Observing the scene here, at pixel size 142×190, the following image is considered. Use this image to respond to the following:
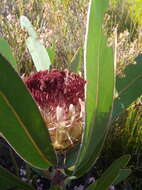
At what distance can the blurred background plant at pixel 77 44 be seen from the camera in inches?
72.4

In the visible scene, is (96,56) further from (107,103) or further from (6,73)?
(6,73)

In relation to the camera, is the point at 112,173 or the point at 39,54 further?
the point at 39,54

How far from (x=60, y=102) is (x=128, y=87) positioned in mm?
265

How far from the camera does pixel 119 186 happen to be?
1794mm

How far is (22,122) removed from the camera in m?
0.91

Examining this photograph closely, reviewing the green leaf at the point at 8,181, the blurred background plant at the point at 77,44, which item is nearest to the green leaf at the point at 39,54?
the blurred background plant at the point at 77,44

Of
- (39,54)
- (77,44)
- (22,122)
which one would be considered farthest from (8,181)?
(77,44)

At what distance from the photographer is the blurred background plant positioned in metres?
1.84

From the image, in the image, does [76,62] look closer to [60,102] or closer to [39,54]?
[39,54]

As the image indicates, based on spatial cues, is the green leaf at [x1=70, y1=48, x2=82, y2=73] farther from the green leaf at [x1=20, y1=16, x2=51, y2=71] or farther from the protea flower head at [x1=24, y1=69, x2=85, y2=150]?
the protea flower head at [x1=24, y1=69, x2=85, y2=150]

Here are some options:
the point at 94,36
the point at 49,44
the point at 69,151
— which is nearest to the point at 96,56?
the point at 94,36

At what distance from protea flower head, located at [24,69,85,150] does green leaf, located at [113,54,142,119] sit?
0.55 ft

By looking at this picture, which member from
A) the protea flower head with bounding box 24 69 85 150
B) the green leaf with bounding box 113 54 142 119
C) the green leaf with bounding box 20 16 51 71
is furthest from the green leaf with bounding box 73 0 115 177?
the green leaf with bounding box 20 16 51 71

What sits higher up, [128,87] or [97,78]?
[97,78]
